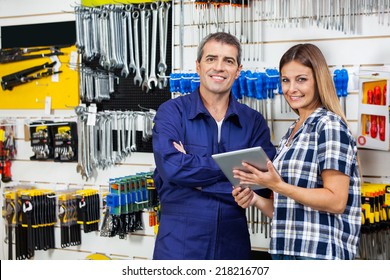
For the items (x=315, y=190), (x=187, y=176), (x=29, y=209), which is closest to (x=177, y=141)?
(x=187, y=176)

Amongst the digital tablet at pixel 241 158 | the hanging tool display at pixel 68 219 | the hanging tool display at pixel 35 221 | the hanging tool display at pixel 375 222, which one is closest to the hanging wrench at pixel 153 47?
the hanging tool display at pixel 68 219

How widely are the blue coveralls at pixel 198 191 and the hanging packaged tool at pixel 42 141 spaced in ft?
5.74

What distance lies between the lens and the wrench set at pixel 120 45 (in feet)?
12.5

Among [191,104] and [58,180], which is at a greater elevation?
[191,104]

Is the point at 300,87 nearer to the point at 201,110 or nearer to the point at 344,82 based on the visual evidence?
the point at 201,110

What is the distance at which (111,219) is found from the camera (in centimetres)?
384

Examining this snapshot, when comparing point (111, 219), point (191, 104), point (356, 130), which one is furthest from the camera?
point (111, 219)

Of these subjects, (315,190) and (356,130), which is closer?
(315,190)

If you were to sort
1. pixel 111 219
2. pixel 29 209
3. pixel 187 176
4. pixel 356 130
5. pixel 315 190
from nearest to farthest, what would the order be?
pixel 315 190 < pixel 187 176 < pixel 356 130 < pixel 111 219 < pixel 29 209

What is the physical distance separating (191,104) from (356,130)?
1.18m

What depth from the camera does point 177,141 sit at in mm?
2619

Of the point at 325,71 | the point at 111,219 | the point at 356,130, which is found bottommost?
the point at 111,219

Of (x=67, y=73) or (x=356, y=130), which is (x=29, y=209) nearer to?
(x=67, y=73)

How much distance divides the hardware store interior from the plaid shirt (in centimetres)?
95
